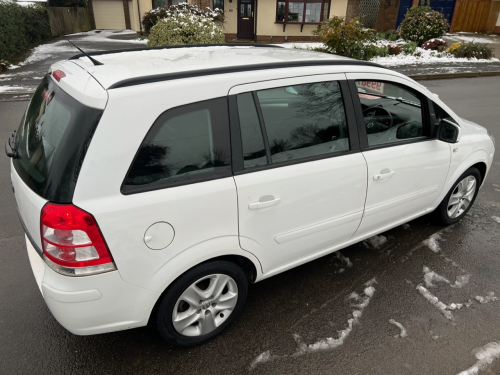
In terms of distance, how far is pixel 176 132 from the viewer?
2.07m

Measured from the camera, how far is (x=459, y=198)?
3.89 meters

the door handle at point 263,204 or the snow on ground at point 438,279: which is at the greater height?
the door handle at point 263,204

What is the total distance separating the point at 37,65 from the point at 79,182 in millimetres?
13298

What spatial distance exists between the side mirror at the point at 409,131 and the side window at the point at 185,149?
1.68m

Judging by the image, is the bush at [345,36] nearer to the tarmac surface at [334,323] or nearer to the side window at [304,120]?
the tarmac surface at [334,323]

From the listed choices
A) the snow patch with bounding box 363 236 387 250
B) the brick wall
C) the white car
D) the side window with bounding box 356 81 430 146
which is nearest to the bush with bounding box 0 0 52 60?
the white car

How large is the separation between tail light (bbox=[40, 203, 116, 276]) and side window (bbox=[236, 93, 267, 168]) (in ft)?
3.13

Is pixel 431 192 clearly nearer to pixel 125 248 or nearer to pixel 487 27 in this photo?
pixel 125 248

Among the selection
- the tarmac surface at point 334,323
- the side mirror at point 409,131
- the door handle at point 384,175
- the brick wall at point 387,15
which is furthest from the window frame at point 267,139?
the brick wall at point 387,15

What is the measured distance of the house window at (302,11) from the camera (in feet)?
64.7

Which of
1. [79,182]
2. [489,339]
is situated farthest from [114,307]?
[489,339]

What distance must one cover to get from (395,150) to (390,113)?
0.47 meters

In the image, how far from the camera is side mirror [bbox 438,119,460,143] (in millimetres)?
3127

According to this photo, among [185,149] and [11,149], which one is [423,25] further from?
[11,149]
